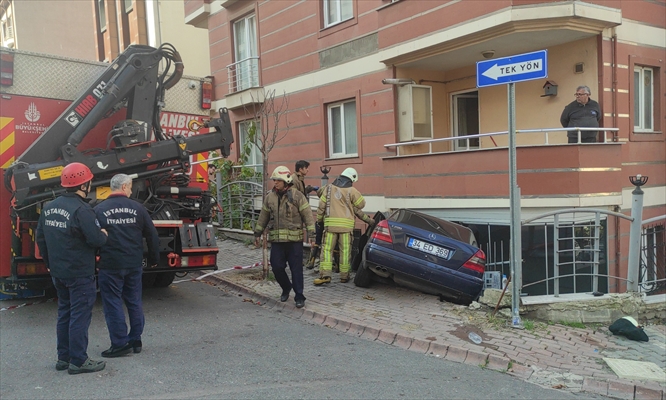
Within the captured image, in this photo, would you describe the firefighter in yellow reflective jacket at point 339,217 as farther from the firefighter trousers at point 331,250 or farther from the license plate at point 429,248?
the license plate at point 429,248

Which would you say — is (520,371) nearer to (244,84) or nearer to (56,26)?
(244,84)

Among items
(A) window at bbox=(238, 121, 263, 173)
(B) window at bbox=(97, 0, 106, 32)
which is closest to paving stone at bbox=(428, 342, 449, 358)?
(A) window at bbox=(238, 121, 263, 173)

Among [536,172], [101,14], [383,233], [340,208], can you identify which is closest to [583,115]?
[536,172]

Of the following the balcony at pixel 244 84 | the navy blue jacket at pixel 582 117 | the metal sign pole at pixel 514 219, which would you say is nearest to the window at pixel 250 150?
the balcony at pixel 244 84

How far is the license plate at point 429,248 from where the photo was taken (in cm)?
688

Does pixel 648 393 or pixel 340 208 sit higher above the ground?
pixel 340 208

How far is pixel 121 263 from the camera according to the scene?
515 centimetres

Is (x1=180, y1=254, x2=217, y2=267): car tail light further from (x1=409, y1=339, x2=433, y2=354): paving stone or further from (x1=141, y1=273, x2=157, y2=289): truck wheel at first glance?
(x1=409, y1=339, x2=433, y2=354): paving stone

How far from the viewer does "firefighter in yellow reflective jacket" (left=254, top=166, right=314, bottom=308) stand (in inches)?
268

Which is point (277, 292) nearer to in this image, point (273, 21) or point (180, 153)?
point (180, 153)

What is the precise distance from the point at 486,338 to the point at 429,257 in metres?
1.48

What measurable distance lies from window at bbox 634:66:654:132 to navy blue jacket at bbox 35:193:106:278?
28.3 feet

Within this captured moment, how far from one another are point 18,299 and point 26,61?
3.36m

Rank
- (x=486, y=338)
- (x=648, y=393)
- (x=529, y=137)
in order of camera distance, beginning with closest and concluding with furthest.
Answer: (x=648, y=393) < (x=486, y=338) < (x=529, y=137)
